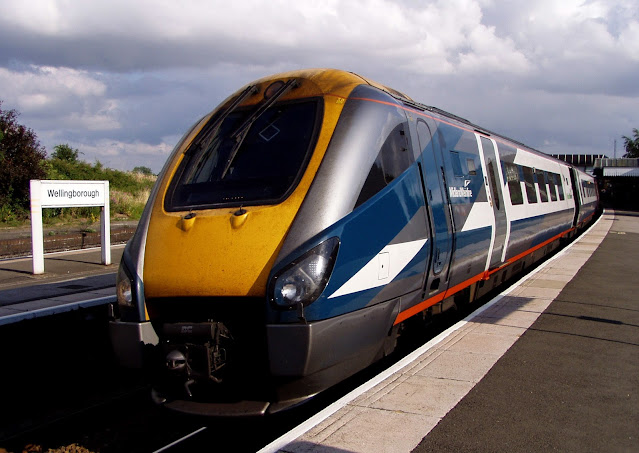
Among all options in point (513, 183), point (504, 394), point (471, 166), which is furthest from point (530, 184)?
point (504, 394)

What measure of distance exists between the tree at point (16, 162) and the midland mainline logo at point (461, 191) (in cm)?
1981

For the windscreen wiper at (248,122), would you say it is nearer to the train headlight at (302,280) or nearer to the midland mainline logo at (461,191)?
the train headlight at (302,280)

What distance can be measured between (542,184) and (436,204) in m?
8.36

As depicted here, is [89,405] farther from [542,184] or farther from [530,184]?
[542,184]

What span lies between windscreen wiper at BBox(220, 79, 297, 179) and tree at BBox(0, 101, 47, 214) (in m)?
19.7

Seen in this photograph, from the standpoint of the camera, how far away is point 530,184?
11.6 meters

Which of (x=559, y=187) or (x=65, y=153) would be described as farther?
(x=65, y=153)

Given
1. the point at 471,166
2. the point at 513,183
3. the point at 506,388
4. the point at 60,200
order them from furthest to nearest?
the point at 60,200 < the point at 513,183 < the point at 471,166 < the point at 506,388

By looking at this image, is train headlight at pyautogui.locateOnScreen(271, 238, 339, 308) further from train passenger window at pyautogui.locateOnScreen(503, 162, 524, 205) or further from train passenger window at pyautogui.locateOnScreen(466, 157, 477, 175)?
train passenger window at pyautogui.locateOnScreen(503, 162, 524, 205)

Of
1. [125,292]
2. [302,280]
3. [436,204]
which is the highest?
[436,204]

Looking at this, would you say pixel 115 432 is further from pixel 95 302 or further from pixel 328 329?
pixel 95 302

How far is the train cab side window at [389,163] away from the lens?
4758mm

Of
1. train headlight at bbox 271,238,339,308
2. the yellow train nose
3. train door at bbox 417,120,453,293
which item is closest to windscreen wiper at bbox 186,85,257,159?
the yellow train nose

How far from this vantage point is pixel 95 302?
8.84 meters
